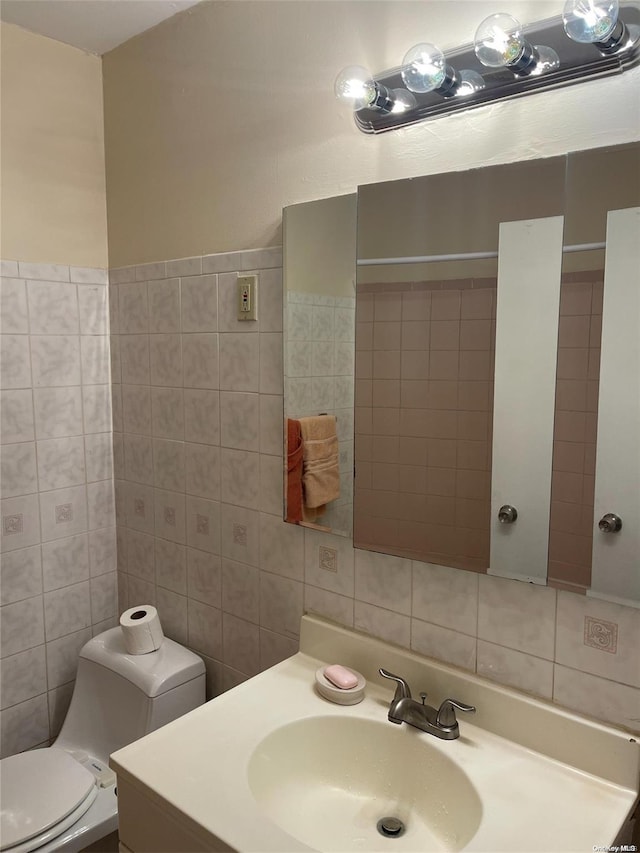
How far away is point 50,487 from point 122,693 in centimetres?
62

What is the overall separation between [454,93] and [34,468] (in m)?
1.46

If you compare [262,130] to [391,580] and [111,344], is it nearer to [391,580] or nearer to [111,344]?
[111,344]

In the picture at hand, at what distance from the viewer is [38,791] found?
1.53 metres

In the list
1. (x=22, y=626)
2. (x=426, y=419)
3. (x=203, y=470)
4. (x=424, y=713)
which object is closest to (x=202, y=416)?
(x=203, y=470)

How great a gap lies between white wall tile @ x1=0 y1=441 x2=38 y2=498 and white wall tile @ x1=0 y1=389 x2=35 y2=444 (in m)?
0.02

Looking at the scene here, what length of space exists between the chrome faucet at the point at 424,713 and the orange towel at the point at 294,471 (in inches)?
16.1

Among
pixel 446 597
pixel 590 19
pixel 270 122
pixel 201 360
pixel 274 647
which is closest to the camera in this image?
pixel 590 19

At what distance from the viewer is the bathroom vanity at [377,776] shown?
1.00 m

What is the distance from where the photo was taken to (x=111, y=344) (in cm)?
201

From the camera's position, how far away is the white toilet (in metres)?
1.46

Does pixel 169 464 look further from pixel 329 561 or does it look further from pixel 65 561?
pixel 329 561

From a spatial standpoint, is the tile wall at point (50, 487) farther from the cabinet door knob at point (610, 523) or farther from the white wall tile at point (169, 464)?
the cabinet door knob at point (610, 523)

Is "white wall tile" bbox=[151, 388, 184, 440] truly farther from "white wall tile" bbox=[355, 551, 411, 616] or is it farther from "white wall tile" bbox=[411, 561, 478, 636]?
"white wall tile" bbox=[411, 561, 478, 636]

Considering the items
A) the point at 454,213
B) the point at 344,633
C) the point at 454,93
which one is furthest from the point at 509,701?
the point at 454,93
